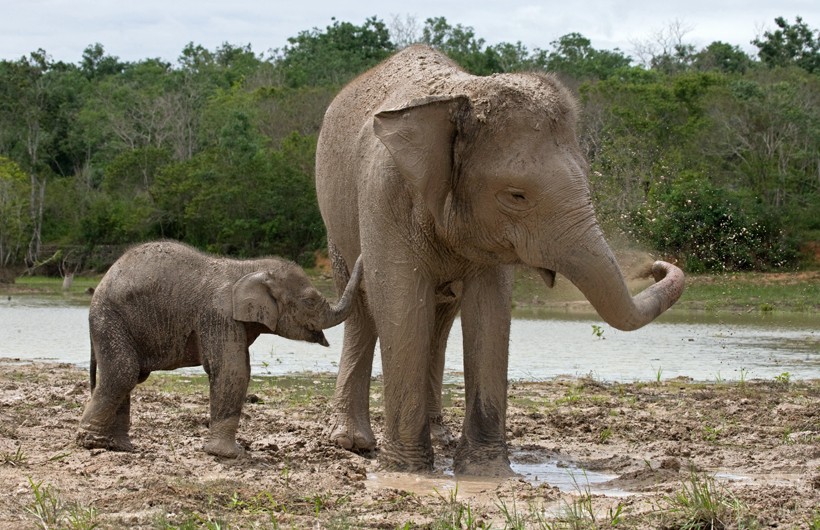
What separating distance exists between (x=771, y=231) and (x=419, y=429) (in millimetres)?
32257

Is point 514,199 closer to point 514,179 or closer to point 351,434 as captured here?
point 514,179

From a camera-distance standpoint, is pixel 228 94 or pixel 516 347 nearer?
pixel 516 347

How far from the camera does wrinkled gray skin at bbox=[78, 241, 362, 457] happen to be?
23.2 feet

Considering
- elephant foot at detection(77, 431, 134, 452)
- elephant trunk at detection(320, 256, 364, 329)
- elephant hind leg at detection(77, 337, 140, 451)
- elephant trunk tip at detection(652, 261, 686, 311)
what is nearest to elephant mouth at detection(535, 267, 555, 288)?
elephant trunk tip at detection(652, 261, 686, 311)

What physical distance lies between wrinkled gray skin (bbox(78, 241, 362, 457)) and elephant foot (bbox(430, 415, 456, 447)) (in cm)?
171

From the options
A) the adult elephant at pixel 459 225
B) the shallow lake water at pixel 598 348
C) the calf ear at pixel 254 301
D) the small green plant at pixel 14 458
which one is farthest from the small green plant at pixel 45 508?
the shallow lake water at pixel 598 348

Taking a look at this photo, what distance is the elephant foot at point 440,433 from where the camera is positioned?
28.3ft

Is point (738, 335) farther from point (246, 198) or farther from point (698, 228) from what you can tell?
point (246, 198)

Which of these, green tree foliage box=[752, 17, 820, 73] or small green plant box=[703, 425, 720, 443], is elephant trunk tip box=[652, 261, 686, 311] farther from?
green tree foliage box=[752, 17, 820, 73]

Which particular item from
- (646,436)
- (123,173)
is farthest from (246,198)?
(646,436)

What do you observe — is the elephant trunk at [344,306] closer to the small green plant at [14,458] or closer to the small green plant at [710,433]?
the small green plant at [14,458]

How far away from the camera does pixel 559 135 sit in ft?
21.4

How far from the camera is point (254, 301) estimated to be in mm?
7055

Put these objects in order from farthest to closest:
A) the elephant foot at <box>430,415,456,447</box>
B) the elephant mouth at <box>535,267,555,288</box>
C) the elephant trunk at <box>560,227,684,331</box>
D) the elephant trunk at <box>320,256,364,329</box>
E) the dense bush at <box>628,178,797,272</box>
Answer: the dense bush at <box>628,178,797,272</box>
the elephant foot at <box>430,415,456,447</box>
the elephant trunk at <box>320,256,364,329</box>
the elephant mouth at <box>535,267,555,288</box>
the elephant trunk at <box>560,227,684,331</box>
